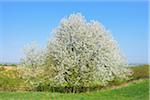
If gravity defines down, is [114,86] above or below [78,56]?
below

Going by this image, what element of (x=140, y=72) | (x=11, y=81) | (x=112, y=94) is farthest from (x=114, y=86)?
(x=11, y=81)

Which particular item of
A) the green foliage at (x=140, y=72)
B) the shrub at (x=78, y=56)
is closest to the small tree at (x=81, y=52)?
the shrub at (x=78, y=56)

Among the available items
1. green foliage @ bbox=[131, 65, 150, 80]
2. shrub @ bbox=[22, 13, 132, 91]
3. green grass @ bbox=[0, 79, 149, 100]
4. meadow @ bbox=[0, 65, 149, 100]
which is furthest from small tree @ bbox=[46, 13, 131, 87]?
green foliage @ bbox=[131, 65, 150, 80]

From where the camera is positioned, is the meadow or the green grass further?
the meadow

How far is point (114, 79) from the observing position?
32719 mm

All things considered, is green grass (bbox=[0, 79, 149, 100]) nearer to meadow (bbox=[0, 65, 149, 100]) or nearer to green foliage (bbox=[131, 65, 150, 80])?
meadow (bbox=[0, 65, 149, 100])

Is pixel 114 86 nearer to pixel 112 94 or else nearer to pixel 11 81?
pixel 112 94

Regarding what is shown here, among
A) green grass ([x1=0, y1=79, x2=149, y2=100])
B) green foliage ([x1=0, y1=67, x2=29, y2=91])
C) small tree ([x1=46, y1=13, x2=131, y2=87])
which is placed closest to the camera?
green grass ([x1=0, y1=79, x2=149, y2=100])

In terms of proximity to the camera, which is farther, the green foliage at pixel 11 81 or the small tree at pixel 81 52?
the green foliage at pixel 11 81

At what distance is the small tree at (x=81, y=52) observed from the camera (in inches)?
1156

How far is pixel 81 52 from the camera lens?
29562 mm

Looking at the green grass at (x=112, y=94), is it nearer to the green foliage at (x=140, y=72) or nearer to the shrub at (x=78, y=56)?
the shrub at (x=78, y=56)

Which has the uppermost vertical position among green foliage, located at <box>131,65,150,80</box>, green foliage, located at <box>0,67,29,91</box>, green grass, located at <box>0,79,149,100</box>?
green foliage, located at <box>131,65,150,80</box>

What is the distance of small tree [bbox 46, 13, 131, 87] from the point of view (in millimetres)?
29359
